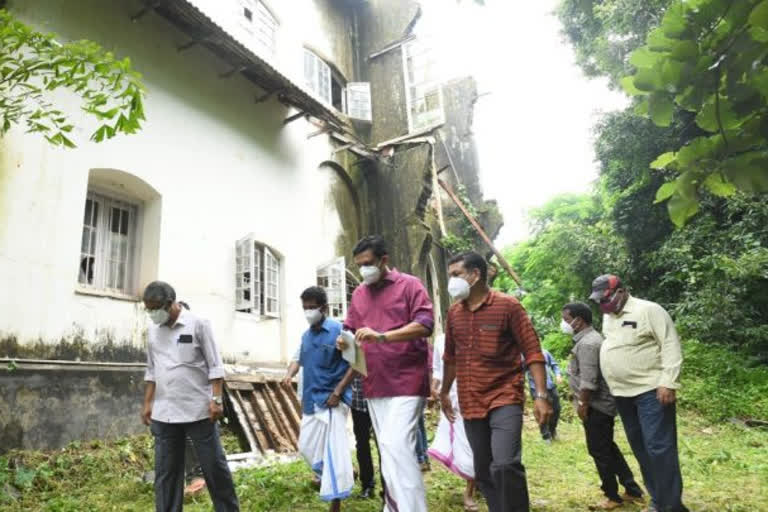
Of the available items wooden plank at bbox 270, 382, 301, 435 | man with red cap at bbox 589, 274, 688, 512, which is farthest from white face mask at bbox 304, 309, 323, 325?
wooden plank at bbox 270, 382, 301, 435

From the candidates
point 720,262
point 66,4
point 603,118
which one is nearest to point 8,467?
point 66,4

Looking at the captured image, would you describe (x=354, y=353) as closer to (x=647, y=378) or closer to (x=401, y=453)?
(x=401, y=453)

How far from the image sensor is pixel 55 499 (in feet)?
15.6

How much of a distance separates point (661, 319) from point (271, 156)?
774cm

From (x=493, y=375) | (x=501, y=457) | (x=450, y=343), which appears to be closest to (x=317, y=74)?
(x=450, y=343)

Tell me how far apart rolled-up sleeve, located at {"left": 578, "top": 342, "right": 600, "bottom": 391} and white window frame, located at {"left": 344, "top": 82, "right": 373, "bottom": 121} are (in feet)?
33.2

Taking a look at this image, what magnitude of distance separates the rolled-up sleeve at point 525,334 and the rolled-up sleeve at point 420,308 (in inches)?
19.3

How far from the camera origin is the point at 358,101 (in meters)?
13.8

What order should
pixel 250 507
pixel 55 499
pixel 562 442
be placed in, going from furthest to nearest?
1. pixel 562 442
2. pixel 55 499
3. pixel 250 507

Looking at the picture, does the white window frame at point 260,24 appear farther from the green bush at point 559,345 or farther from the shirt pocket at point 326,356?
the green bush at point 559,345

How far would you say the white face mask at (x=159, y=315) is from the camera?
12.7 ft

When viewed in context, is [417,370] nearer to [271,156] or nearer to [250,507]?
[250,507]

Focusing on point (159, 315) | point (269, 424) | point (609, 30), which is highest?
point (609, 30)

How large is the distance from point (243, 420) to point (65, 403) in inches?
81.5
